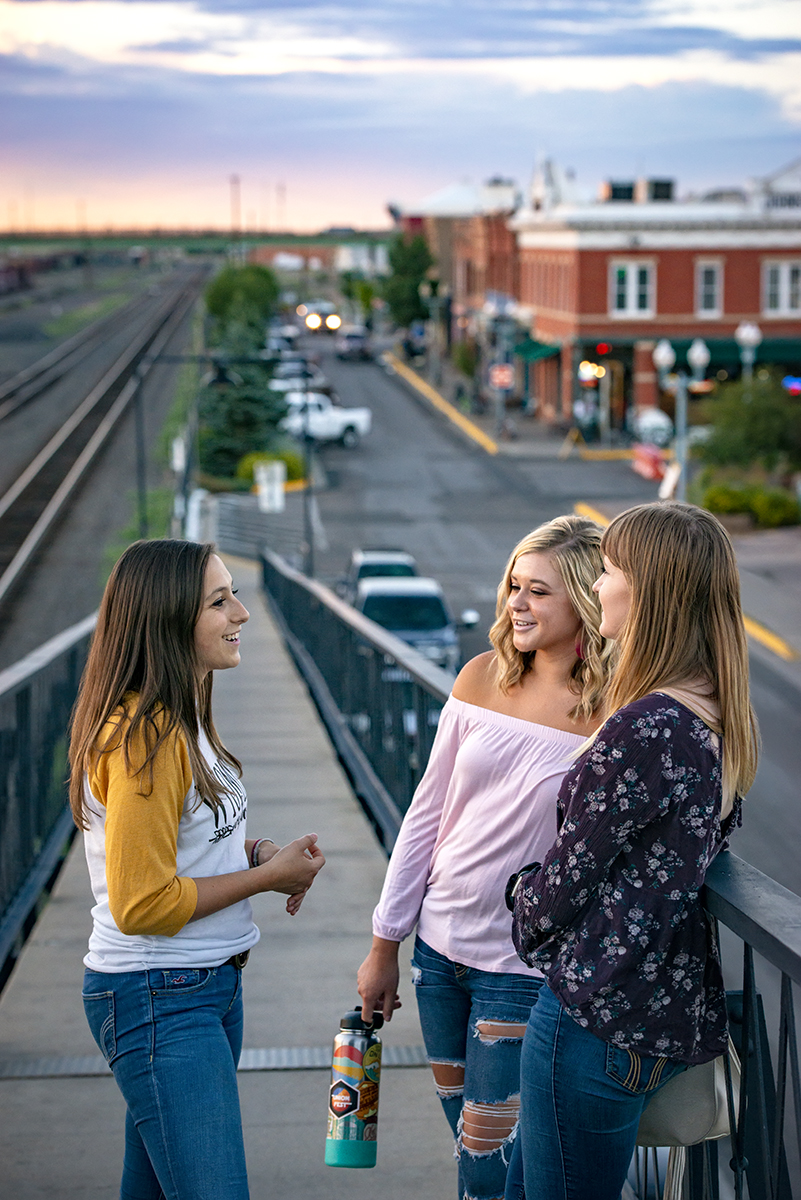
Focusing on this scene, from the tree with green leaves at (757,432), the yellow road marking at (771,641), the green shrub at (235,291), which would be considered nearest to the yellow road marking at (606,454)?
the tree with green leaves at (757,432)

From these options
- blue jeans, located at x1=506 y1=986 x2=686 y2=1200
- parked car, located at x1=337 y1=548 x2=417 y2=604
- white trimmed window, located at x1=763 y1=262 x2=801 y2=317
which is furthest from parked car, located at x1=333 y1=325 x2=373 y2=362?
blue jeans, located at x1=506 y1=986 x2=686 y2=1200

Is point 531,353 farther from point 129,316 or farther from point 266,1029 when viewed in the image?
point 129,316

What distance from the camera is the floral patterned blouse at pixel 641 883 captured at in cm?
238

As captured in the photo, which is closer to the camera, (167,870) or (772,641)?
(167,870)

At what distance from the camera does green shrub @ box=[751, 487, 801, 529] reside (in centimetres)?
3503

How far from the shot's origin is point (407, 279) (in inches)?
3450

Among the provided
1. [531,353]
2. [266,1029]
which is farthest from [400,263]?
[266,1029]

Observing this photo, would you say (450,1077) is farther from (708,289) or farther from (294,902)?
(708,289)

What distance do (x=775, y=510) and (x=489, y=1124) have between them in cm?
3353

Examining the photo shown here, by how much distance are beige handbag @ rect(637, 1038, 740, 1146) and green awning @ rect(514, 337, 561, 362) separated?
5470 centimetres

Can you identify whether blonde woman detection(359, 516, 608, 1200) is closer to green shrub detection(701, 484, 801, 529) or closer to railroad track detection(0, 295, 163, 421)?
green shrub detection(701, 484, 801, 529)

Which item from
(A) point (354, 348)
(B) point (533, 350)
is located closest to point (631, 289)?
(B) point (533, 350)

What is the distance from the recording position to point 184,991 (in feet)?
9.36

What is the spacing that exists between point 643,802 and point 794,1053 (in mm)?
525
